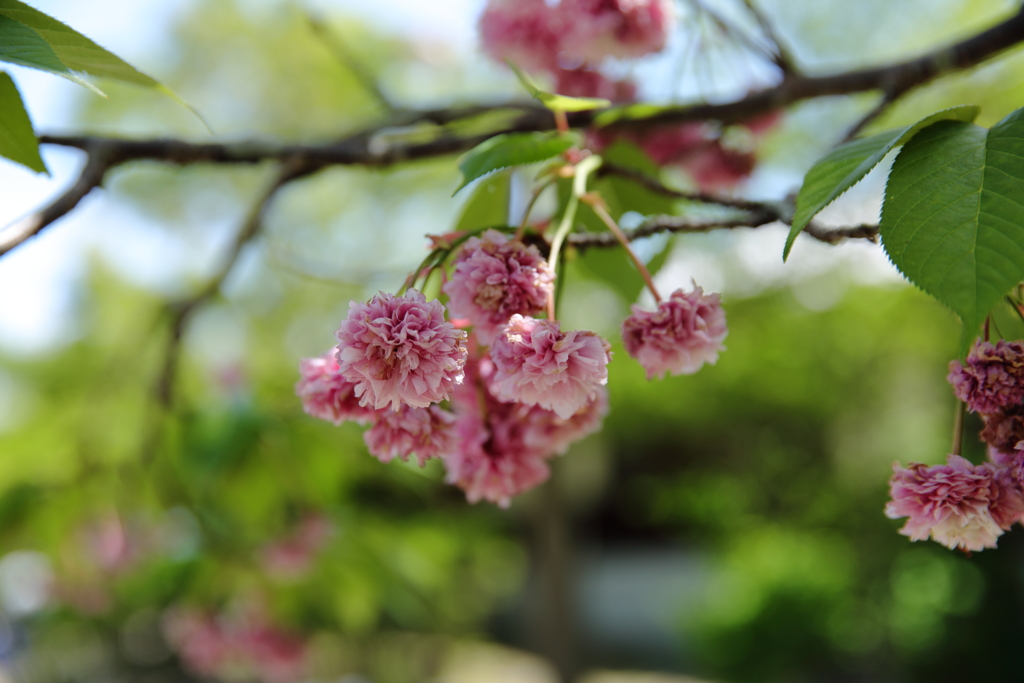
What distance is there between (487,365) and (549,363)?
0.15 metres

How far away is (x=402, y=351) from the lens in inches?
18.5

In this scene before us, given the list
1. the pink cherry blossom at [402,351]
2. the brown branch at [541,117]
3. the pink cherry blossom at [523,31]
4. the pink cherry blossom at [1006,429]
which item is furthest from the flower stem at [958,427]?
the pink cherry blossom at [523,31]

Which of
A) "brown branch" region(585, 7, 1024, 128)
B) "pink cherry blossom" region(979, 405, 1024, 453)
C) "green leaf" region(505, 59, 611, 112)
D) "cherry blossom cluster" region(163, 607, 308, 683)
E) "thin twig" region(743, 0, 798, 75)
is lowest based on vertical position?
"cherry blossom cluster" region(163, 607, 308, 683)

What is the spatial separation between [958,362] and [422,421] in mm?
420

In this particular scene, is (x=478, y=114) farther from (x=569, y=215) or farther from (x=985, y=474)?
(x=985, y=474)

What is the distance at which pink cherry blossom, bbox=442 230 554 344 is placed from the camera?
0.53 metres

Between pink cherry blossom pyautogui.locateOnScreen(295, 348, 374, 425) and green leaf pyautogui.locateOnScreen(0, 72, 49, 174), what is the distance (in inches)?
10.5

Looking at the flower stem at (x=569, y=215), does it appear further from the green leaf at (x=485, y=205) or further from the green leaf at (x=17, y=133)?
the green leaf at (x=17, y=133)

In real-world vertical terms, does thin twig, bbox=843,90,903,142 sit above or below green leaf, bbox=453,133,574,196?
above

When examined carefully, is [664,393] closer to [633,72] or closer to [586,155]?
[633,72]

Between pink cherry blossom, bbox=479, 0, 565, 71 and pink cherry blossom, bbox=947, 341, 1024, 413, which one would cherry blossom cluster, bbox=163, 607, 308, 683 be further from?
pink cherry blossom, bbox=947, 341, 1024, 413

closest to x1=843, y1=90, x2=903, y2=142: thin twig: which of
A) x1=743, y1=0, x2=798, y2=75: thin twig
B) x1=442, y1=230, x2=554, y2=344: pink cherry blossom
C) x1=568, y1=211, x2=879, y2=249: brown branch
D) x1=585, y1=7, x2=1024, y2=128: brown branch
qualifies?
x1=585, y1=7, x2=1024, y2=128: brown branch

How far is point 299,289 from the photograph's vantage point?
246 inches

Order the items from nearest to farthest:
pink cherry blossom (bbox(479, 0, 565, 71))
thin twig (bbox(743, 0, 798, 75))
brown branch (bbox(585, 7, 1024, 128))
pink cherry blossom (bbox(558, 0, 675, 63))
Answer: brown branch (bbox(585, 7, 1024, 128)) < thin twig (bbox(743, 0, 798, 75)) < pink cherry blossom (bbox(558, 0, 675, 63)) < pink cherry blossom (bbox(479, 0, 565, 71))
